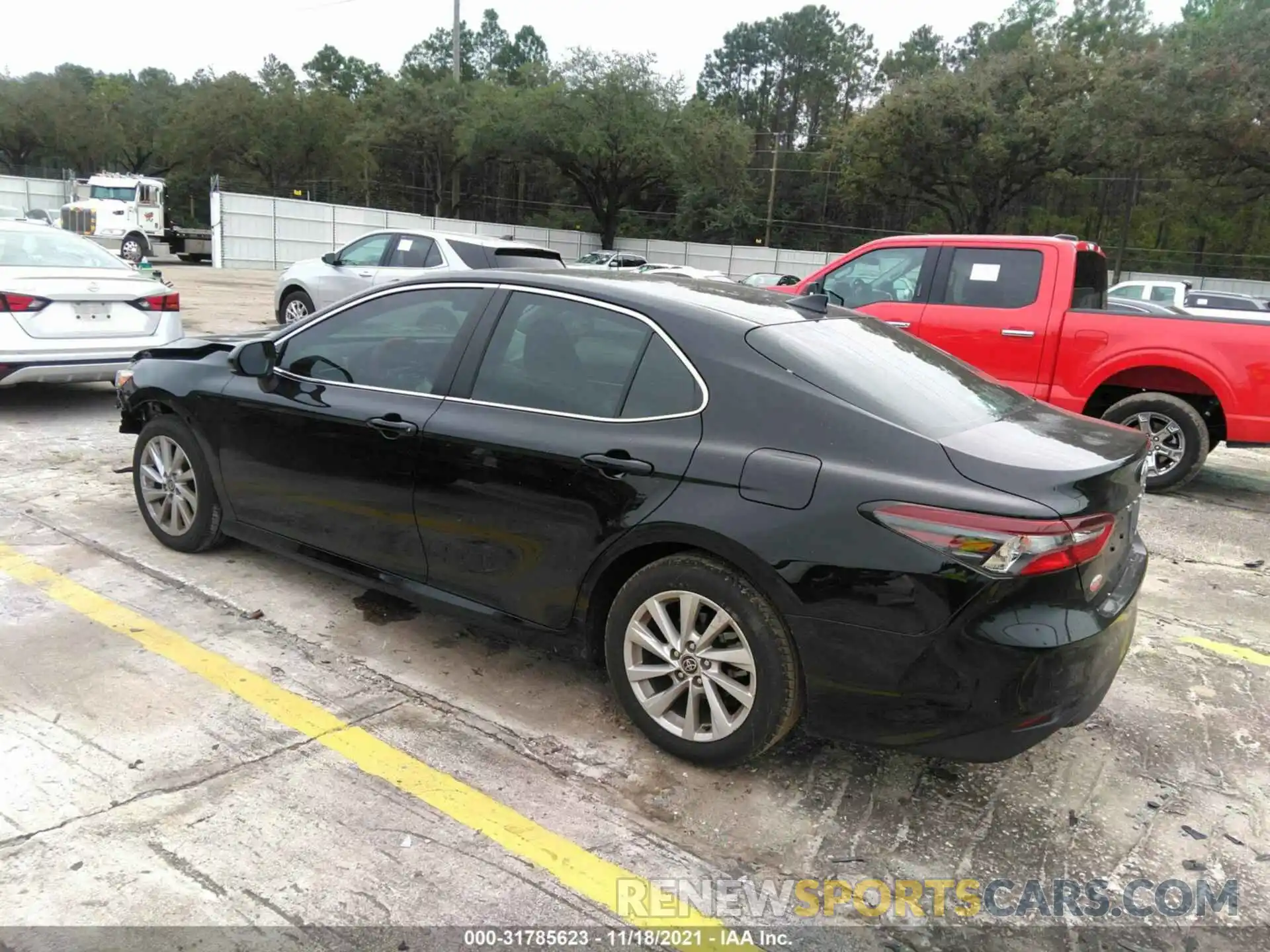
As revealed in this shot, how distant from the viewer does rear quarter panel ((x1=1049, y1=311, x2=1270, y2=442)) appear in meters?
6.45

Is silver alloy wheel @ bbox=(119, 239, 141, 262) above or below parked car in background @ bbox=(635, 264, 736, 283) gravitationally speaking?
below

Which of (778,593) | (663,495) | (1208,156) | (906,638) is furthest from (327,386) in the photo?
(1208,156)

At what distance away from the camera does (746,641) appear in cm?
282

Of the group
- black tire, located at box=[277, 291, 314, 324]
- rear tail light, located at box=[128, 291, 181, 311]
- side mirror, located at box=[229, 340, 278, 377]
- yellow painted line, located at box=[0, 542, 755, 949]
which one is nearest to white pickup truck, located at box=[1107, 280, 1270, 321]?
black tire, located at box=[277, 291, 314, 324]

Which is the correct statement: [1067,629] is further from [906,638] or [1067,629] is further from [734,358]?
[734,358]

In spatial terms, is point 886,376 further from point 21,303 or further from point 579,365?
point 21,303

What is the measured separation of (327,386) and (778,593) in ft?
7.56

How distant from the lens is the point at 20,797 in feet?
8.98

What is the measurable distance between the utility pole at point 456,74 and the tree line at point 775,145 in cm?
→ 32

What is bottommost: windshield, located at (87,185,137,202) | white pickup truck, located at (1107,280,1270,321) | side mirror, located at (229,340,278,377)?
side mirror, located at (229,340,278,377)

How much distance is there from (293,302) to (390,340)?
942cm

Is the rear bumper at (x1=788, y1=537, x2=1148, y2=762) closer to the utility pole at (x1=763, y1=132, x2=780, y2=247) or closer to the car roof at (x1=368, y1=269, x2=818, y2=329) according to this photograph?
the car roof at (x1=368, y1=269, x2=818, y2=329)

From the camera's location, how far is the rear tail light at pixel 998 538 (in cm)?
248

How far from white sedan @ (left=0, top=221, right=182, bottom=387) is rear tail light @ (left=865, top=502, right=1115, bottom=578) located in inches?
266
